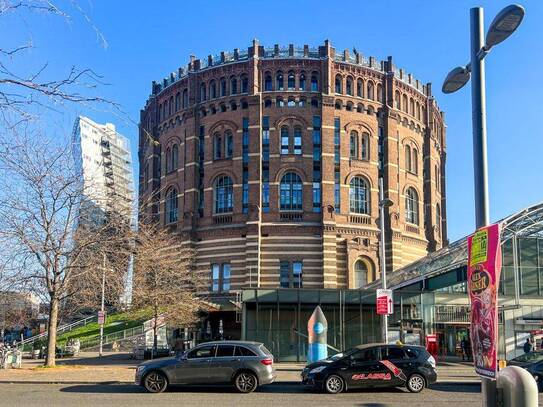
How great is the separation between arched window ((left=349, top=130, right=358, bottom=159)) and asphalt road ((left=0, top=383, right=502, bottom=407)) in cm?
3898

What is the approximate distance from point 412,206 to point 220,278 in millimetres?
21234

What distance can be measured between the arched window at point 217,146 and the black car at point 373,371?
41497 mm

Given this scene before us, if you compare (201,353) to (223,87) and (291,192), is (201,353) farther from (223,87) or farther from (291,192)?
(223,87)

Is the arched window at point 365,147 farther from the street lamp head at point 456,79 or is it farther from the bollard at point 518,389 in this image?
the bollard at point 518,389

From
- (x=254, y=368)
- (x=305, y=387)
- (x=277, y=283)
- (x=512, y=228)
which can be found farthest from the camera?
(x=277, y=283)

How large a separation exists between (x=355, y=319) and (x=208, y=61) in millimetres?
34572

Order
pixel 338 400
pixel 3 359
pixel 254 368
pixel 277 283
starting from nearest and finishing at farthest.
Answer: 1. pixel 338 400
2. pixel 254 368
3. pixel 3 359
4. pixel 277 283

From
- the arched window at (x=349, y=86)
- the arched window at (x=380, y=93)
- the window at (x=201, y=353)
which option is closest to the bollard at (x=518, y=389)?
the window at (x=201, y=353)

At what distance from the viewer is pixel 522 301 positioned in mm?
36219

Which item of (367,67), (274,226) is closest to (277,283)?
(274,226)

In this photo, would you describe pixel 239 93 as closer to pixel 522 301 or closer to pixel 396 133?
pixel 396 133

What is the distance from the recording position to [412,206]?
63.3 m

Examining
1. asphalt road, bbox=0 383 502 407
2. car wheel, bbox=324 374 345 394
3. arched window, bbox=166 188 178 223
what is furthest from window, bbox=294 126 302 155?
car wheel, bbox=324 374 345 394

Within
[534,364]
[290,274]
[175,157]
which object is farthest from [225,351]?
[175,157]
